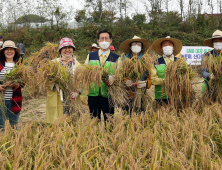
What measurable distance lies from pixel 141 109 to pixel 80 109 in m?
0.79

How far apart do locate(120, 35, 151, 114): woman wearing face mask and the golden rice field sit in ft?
1.36

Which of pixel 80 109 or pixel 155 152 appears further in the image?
pixel 80 109

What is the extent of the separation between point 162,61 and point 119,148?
5.32ft

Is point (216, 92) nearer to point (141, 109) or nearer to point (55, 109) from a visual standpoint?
point (141, 109)

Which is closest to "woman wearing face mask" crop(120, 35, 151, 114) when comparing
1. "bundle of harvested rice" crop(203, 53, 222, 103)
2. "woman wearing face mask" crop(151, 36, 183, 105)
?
"woman wearing face mask" crop(151, 36, 183, 105)

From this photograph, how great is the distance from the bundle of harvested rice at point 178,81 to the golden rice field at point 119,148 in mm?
290

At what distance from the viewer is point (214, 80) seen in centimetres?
277

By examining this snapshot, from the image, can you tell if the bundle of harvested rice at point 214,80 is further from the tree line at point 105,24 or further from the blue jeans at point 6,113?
the tree line at point 105,24

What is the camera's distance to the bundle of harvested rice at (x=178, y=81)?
98.2 inches

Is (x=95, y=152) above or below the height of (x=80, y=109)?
below

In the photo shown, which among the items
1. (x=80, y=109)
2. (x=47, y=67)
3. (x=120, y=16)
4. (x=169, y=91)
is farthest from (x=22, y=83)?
(x=120, y=16)

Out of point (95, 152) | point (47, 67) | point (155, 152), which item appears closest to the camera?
point (155, 152)

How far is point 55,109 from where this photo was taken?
8.34 ft

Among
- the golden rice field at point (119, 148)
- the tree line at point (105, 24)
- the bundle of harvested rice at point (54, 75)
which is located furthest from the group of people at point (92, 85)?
the tree line at point (105, 24)
